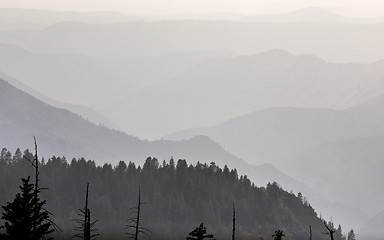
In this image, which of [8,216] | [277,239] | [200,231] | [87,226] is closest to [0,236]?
[8,216]

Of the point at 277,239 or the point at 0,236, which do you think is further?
the point at 277,239

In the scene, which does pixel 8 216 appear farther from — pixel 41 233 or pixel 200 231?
pixel 200 231

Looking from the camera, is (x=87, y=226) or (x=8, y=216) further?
(x=87, y=226)

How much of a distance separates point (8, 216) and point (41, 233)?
2075 millimetres

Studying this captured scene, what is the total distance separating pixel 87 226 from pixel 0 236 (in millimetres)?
6036

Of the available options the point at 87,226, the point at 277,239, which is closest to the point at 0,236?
the point at 87,226

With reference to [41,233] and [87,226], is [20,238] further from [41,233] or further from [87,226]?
[87,226]

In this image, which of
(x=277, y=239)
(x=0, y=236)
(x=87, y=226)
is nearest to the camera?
(x=0, y=236)

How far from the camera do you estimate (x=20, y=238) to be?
5003 cm

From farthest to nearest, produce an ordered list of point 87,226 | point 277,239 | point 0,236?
1. point 277,239
2. point 87,226
3. point 0,236

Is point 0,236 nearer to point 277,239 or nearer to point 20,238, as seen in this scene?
point 20,238

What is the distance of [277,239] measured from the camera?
70250 mm

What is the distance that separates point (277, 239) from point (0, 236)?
27.1 metres

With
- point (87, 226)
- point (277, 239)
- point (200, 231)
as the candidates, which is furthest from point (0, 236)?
point (277, 239)
